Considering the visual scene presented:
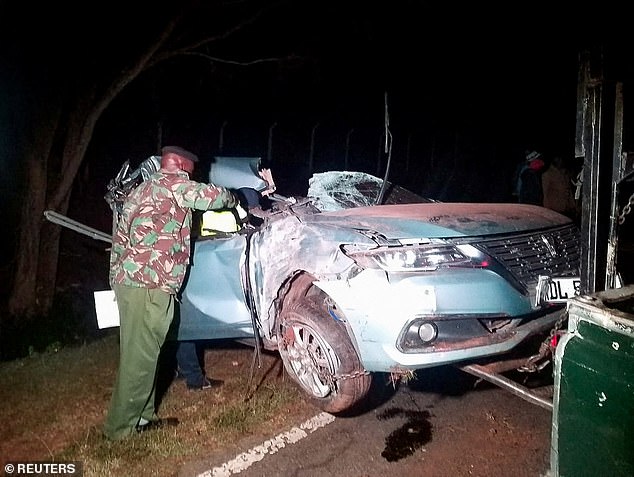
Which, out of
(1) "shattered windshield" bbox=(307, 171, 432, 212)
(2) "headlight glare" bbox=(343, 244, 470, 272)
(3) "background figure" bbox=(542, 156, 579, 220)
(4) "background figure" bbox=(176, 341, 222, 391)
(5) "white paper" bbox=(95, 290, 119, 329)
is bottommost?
(4) "background figure" bbox=(176, 341, 222, 391)

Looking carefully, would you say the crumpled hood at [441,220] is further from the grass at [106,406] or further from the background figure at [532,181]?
the background figure at [532,181]

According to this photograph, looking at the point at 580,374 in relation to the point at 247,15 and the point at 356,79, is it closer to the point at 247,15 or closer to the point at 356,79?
the point at 247,15

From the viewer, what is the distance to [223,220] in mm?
4473

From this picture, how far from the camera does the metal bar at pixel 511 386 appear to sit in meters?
2.93

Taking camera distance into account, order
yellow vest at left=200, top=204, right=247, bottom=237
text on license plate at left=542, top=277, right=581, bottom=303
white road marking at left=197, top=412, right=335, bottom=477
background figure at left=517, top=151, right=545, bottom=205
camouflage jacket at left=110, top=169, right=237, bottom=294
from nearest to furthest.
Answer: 1. white road marking at left=197, top=412, right=335, bottom=477
2. text on license plate at left=542, top=277, right=581, bottom=303
3. camouflage jacket at left=110, top=169, right=237, bottom=294
4. yellow vest at left=200, top=204, right=247, bottom=237
5. background figure at left=517, top=151, right=545, bottom=205

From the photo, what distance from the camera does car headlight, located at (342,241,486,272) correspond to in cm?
334

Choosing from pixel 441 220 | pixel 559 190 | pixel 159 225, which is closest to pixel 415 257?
pixel 441 220

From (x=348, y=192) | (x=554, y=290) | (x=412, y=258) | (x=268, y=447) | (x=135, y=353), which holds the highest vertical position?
(x=348, y=192)

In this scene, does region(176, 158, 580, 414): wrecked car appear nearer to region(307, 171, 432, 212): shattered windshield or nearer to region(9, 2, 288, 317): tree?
region(307, 171, 432, 212): shattered windshield

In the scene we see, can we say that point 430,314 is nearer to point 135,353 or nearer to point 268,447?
point 268,447

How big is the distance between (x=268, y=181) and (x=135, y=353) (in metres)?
1.77

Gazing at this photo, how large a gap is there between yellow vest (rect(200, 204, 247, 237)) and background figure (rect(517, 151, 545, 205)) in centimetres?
487

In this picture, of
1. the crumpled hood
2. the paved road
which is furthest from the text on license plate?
the paved road

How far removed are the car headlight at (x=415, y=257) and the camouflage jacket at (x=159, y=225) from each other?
3.66 ft
